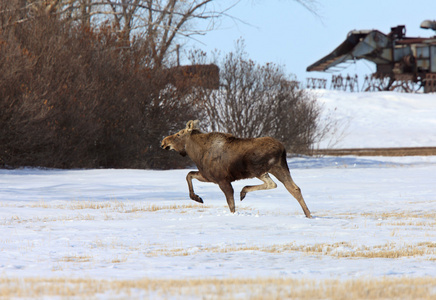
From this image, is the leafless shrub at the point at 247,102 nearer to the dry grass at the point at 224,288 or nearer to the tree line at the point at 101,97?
the tree line at the point at 101,97

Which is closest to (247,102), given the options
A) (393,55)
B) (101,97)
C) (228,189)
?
(101,97)

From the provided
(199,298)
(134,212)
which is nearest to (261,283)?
(199,298)

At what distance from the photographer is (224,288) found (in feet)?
19.1

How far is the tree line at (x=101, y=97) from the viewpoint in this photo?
76.1ft

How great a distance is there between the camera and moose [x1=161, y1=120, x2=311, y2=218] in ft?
36.0

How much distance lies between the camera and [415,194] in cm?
1661

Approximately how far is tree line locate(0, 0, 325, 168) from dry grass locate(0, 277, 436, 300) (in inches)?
676

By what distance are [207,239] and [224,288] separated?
3.75 metres

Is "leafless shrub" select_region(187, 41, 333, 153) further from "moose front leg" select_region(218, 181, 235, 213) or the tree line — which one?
"moose front leg" select_region(218, 181, 235, 213)

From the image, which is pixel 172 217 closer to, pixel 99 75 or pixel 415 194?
pixel 415 194

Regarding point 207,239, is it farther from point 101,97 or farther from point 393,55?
point 393,55

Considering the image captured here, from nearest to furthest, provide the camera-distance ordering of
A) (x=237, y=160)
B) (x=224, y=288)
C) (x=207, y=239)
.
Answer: (x=224, y=288), (x=207, y=239), (x=237, y=160)

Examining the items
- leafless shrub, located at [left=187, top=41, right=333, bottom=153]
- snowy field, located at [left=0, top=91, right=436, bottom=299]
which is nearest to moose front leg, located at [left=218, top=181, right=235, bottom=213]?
snowy field, located at [left=0, top=91, right=436, bottom=299]

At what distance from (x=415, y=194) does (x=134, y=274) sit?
36.9 ft
